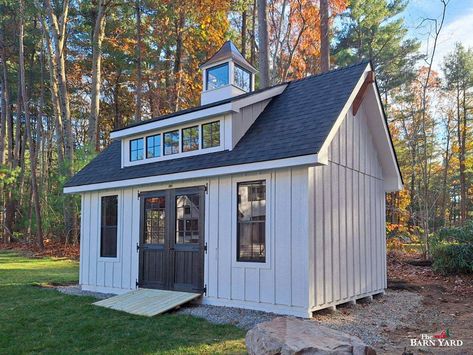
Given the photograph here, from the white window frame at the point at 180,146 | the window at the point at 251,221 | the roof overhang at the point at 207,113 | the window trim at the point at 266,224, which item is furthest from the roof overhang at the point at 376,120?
the white window frame at the point at 180,146

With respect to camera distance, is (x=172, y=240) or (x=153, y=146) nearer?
(x=172, y=240)

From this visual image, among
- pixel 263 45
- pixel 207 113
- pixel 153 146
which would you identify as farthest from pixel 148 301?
pixel 263 45

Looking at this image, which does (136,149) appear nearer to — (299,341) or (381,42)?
(299,341)

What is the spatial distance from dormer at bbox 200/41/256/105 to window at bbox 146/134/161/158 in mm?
1629

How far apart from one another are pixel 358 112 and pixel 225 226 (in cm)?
360

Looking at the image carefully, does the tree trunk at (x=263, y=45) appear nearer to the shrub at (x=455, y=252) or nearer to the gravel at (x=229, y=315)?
the shrub at (x=455, y=252)

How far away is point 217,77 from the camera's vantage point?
405 inches

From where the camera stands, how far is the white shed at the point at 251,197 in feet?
22.1

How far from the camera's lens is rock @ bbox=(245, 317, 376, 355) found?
390cm

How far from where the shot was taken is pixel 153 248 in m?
8.63

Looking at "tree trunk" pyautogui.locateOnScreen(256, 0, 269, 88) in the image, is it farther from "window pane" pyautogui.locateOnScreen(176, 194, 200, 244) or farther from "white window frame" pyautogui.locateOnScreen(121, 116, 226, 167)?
"window pane" pyautogui.locateOnScreen(176, 194, 200, 244)

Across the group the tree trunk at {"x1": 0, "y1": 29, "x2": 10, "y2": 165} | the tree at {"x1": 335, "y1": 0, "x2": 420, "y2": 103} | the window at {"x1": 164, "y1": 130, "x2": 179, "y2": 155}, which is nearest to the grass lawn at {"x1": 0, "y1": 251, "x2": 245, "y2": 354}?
the window at {"x1": 164, "y1": 130, "x2": 179, "y2": 155}

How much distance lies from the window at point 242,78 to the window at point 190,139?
80.6 inches

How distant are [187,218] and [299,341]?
4460mm
